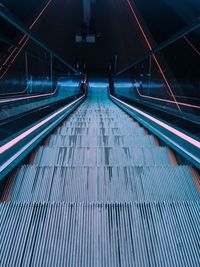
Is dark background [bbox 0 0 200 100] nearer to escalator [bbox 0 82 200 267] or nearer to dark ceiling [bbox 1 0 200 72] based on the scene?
dark ceiling [bbox 1 0 200 72]

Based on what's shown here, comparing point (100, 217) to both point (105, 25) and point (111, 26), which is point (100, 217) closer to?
point (111, 26)

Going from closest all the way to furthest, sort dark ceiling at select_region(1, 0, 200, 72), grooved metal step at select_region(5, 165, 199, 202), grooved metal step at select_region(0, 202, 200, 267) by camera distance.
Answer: grooved metal step at select_region(0, 202, 200, 267), grooved metal step at select_region(5, 165, 199, 202), dark ceiling at select_region(1, 0, 200, 72)

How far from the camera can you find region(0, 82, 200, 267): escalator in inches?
49.0

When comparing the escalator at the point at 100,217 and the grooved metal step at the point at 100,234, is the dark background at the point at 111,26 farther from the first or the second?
the grooved metal step at the point at 100,234

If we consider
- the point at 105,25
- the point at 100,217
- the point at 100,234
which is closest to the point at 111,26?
the point at 105,25

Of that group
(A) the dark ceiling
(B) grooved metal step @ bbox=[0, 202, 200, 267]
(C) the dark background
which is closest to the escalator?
(B) grooved metal step @ bbox=[0, 202, 200, 267]

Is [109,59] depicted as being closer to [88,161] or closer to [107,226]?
[88,161]

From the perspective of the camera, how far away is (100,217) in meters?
1.46

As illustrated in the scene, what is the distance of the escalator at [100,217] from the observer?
124 cm

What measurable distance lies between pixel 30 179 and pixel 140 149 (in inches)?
47.7

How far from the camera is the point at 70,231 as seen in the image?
4.54 feet

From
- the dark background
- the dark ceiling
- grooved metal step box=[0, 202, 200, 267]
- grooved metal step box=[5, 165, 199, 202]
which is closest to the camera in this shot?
grooved metal step box=[0, 202, 200, 267]

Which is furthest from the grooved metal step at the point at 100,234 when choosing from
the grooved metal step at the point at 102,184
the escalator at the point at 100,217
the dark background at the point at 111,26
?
the dark background at the point at 111,26

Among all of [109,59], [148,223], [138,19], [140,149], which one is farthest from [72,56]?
[148,223]
